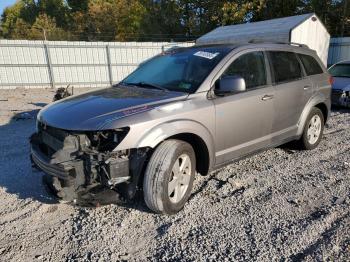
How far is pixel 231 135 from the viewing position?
4117 mm

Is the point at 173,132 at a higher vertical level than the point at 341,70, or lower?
higher

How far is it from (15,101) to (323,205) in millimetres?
11368

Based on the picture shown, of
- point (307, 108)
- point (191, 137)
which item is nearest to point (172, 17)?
point (307, 108)

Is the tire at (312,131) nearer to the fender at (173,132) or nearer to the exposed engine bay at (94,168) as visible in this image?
the fender at (173,132)

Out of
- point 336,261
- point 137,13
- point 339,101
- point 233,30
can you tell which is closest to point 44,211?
point 336,261

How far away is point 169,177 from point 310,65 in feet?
11.5

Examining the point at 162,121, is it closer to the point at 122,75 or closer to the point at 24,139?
the point at 24,139

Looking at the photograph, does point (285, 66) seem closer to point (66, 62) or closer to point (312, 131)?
point (312, 131)

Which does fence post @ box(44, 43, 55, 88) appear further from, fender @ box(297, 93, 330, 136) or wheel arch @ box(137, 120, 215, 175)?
wheel arch @ box(137, 120, 215, 175)

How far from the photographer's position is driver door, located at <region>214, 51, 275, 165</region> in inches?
158

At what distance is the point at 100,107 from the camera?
140 inches

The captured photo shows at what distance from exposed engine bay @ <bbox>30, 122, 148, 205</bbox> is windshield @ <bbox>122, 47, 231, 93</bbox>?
44.4 inches

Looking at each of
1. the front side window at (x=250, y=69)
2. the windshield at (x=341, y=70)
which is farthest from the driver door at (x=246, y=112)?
the windshield at (x=341, y=70)

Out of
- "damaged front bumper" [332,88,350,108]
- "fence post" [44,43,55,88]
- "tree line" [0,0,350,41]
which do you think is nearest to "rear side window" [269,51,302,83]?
"damaged front bumper" [332,88,350,108]
